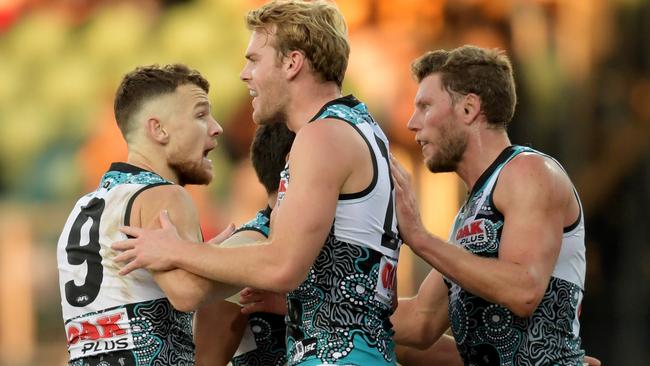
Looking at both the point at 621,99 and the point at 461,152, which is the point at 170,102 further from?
the point at 621,99

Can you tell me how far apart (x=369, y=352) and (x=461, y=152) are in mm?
1203

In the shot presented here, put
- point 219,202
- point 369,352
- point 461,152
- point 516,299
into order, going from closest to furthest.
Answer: point 369,352
point 516,299
point 461,152
point 219,202

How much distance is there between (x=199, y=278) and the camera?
12.4 feet

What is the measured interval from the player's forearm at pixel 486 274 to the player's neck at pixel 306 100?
1.96 feet

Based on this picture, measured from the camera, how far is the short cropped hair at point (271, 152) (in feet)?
14.9

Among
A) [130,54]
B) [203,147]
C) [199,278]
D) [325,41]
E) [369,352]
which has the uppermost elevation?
[130,54]

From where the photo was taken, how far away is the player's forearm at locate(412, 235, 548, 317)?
409cm

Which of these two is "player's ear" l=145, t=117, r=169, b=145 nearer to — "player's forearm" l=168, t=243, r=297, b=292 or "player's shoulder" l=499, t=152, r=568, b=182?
"player's forearm" l=168, t=243, r=297, b=292

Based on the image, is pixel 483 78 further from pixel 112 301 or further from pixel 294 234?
pixel 112 301

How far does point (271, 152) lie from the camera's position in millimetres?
4559

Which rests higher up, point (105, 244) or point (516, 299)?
point (105, 244)

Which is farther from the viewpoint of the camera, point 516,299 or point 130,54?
point 130,54

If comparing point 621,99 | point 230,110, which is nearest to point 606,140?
point 621,99

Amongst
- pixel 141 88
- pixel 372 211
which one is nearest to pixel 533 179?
pixel 372 211
